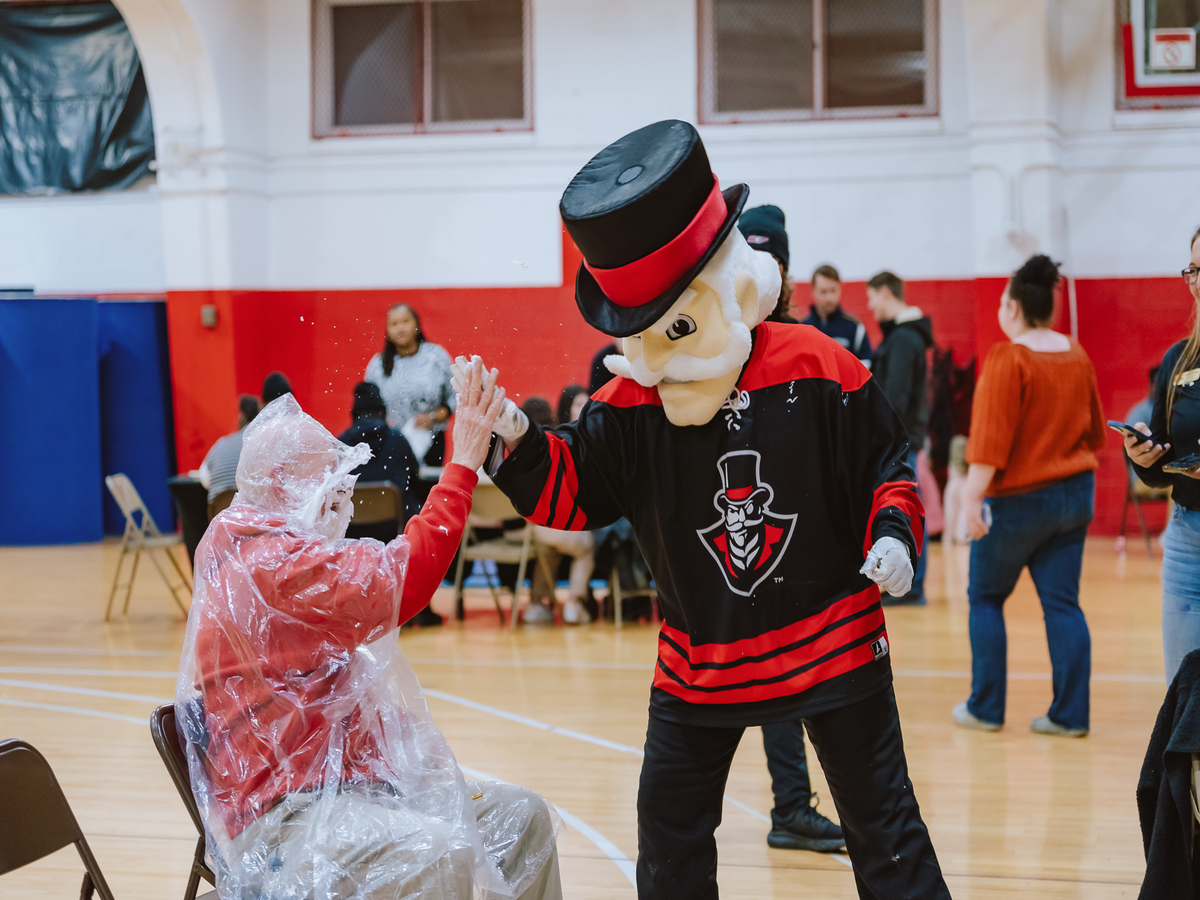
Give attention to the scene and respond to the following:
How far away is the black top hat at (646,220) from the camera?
183 cm

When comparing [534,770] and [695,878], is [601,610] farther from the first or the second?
[695,878]

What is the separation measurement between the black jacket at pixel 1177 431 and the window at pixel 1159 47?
592 centimetres

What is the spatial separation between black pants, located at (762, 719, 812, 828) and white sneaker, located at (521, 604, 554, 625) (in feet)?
9.37

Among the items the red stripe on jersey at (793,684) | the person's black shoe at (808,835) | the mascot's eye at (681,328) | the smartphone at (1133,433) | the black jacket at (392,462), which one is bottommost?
the person's black shoe at (808,835)

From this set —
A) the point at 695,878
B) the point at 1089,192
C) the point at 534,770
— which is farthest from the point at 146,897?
the point at 1089,192

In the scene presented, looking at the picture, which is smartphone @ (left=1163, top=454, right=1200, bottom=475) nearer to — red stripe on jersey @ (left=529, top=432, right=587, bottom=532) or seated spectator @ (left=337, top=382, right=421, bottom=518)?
red stripe on jersey @ (left=529, top=432, right=587, bottom=532)

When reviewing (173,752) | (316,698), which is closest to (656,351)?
(316,698)

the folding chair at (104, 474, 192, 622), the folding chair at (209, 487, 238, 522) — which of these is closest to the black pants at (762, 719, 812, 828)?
the folding chair at (209, 487, 238, 522)

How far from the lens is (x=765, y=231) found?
9.61 feet

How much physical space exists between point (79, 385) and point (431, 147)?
10.2 ft

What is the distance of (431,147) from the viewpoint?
888 cm

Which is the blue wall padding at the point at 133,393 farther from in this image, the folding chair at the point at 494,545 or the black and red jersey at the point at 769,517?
the black and red jersey at the point at 769,517

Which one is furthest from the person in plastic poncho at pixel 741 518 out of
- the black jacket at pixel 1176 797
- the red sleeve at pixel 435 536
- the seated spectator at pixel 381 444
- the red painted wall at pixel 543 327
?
the red painted wall at pixel 543 327

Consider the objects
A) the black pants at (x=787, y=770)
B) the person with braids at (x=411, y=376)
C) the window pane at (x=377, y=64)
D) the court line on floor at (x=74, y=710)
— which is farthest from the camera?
the window pane at (x=377, y=64)
